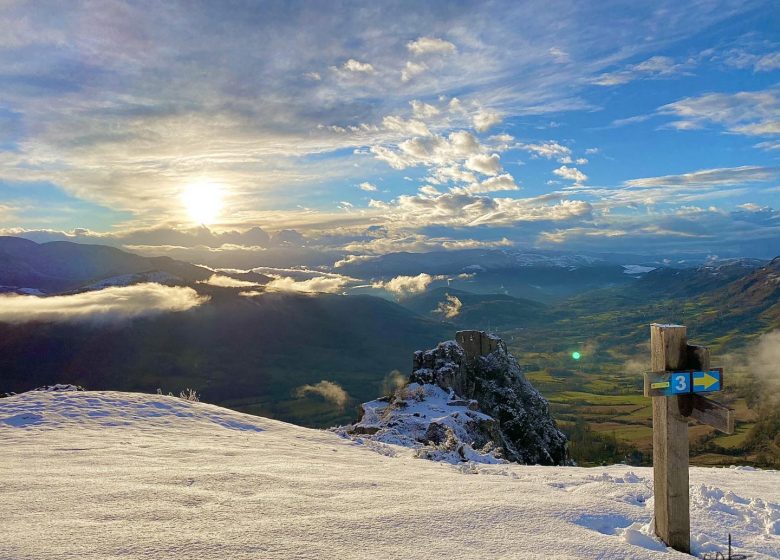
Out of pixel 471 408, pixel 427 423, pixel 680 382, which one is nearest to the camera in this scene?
pixel 680 382

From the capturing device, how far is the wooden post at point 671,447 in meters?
7.15

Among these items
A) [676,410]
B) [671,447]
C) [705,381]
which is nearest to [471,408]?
[671,447]

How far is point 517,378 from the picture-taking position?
47844 millimetres

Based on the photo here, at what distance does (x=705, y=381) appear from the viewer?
7.25m

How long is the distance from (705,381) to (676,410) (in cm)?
58

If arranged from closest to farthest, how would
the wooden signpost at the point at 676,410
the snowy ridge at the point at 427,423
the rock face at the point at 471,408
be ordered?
the wooden signpost at the point at 676,410 → the snowy ridge at the point at 427,423 → the rock face at the point at 471,408

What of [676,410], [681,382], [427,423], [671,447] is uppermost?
[681,382]

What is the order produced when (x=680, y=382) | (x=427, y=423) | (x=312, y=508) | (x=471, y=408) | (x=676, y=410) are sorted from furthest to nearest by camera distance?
(x=471, y=408), (x=427, y=423), (x=312, y=508), (x=676, y=410), (x=680, y=382)

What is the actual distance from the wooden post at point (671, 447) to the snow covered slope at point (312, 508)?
424 millimetres

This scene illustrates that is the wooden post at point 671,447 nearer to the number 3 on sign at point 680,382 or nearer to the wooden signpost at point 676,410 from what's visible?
the wooden signpost at point 676,410

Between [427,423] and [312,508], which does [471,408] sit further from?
[312,508]

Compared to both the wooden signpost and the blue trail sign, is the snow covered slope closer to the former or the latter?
the wooden signpost

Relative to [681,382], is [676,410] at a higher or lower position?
lower

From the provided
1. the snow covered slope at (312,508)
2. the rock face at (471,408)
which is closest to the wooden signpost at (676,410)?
the snow covered slope at (312,508)
